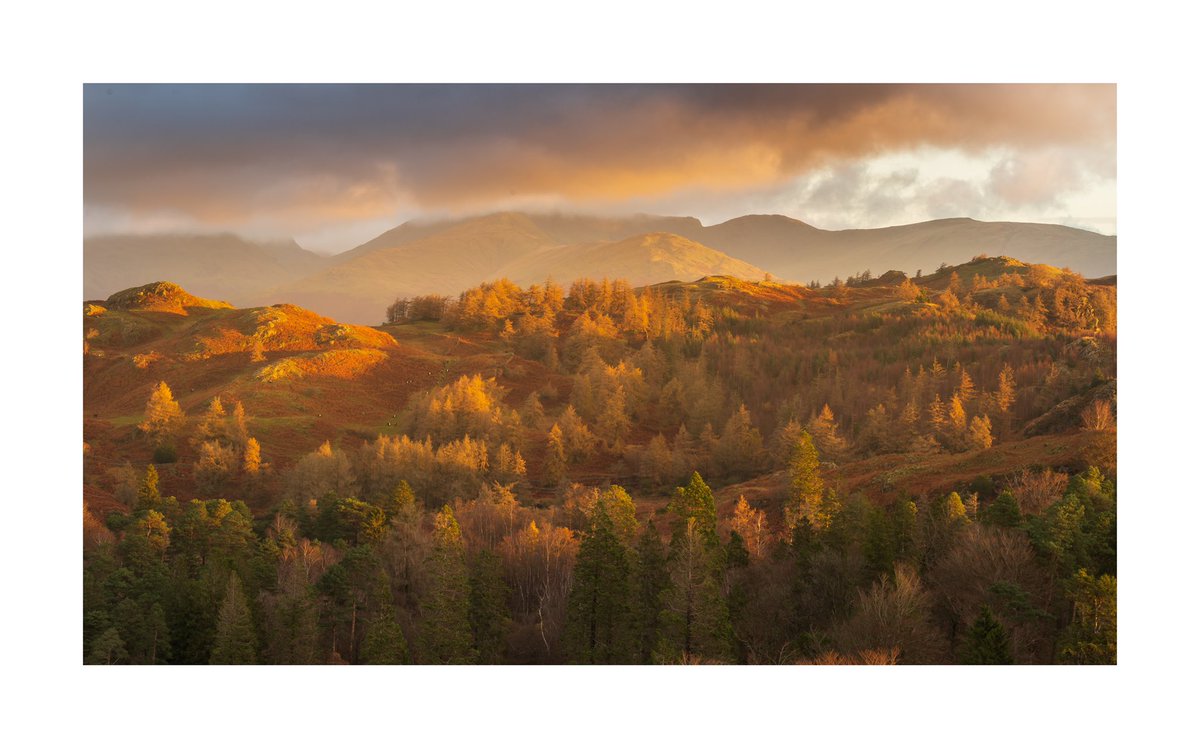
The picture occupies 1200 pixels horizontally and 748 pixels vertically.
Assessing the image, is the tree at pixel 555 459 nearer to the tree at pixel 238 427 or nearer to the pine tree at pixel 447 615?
the tree at pixel 238 427

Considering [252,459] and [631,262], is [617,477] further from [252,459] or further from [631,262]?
[252,459]

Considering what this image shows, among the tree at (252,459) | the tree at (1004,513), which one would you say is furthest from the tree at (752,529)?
the tree at (252,459)

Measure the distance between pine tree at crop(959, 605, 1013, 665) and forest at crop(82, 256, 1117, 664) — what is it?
6cm

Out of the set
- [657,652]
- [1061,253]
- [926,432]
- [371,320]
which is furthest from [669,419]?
[657,652]

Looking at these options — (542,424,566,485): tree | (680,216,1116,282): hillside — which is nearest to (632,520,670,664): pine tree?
(680,216,1116,282): hillside

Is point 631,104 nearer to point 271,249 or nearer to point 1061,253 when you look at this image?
point 271,249

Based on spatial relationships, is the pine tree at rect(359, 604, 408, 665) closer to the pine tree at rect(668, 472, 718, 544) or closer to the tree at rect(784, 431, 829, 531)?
the pine tree at rect(668, 472, 718, 544)

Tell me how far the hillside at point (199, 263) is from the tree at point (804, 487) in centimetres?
2098

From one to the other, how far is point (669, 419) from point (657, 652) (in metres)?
31.9

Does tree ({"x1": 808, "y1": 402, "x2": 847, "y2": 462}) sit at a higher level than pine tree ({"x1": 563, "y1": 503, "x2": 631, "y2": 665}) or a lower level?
higher

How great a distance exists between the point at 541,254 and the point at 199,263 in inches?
602

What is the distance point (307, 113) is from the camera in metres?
23.1

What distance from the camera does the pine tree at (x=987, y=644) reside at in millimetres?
16469

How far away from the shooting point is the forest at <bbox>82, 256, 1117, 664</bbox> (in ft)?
60.4
